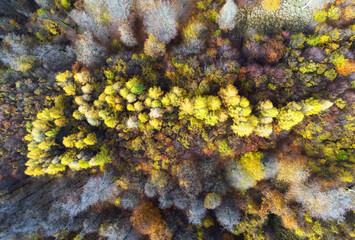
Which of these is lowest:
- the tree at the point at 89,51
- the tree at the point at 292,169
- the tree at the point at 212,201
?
the tree at the point at 212,201

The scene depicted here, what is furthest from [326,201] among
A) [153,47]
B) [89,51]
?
[89,51]

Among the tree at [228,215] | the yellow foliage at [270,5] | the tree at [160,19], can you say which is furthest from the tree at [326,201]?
the tree at [160,19]

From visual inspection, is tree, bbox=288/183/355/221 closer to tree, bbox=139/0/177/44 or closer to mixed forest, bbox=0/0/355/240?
mixed forest, bbox=0/0/355/240

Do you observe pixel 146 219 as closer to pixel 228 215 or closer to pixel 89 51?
pixel 228 215

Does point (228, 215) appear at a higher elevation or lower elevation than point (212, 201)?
lower

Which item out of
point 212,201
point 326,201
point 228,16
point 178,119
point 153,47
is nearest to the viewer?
point 326,201

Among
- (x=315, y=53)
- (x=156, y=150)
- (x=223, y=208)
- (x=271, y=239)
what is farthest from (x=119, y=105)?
(x=271, y=239)

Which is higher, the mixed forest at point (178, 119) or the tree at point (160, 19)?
the tree at point (160, 19)

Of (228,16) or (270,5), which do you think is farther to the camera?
(270,5)

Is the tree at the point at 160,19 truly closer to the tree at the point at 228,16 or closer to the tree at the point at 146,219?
the tree at the point at 228,16
